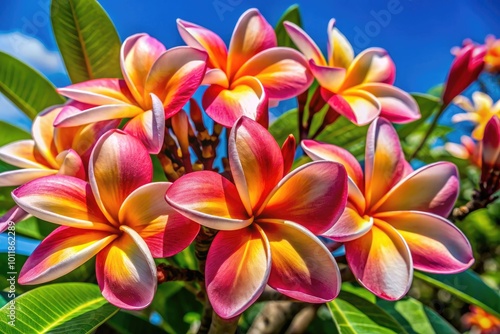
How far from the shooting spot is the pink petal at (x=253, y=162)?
24.1 inches

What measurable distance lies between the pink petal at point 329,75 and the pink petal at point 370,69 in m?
0.05

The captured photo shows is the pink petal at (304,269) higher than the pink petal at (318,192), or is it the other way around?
the pink petal at (318,192)

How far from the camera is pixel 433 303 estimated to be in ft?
5.92

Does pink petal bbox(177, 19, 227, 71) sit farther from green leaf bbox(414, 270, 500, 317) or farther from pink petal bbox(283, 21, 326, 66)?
green leaf bbox(414, 270, 500, 317)

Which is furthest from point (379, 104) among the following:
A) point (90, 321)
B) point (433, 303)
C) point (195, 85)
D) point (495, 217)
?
point (495, 217)

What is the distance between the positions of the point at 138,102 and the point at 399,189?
436mm

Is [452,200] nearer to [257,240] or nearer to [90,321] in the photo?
[257,240]

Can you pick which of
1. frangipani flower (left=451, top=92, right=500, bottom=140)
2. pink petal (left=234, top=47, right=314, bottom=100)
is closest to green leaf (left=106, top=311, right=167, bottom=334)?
pink petal (left=234, top=47, right=314, bottom=100)

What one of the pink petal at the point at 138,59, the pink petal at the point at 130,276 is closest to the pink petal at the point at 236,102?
the pink petal at the point at 138,59

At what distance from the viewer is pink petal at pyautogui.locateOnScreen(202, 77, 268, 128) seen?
740mm

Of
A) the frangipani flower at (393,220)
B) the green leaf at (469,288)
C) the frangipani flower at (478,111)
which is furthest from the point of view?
the frangipani flower at (478,111)

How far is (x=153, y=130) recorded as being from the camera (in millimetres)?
708

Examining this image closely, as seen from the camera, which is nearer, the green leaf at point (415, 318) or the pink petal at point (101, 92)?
the pink petal at point (101, 92)

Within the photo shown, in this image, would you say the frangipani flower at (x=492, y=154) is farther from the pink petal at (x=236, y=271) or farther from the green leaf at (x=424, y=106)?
the pink petal at (x=236, y=271)
